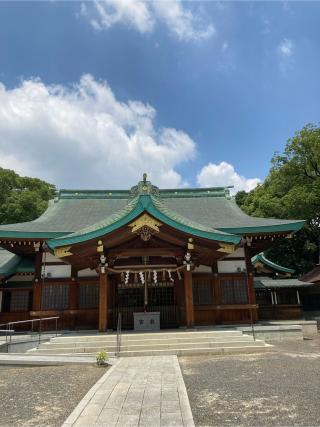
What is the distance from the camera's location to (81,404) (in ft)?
16.9

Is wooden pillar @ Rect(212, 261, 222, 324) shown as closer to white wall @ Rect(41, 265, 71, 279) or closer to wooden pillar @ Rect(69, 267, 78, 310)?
wooden pillar @ Rect(69, 267, 78, 310)

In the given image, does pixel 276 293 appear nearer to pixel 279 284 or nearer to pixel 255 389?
pixel 279 284

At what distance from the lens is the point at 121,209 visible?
14.8 meters

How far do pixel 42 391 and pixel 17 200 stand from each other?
33908 millimetres

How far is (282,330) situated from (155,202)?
23.0 feet

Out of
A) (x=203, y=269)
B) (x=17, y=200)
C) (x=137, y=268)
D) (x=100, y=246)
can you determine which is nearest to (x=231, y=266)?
(x=203, y=269)

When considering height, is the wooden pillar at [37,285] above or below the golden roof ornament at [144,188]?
below

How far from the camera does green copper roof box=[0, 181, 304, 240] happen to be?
45.2 feet

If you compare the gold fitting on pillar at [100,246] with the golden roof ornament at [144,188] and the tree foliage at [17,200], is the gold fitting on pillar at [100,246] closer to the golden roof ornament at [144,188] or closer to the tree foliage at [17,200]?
the golden roof ornament at [144,188]

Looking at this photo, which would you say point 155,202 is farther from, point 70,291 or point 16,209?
point 16,209

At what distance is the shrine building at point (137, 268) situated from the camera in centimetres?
1246

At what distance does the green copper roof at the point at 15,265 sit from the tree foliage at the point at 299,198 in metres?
21.8

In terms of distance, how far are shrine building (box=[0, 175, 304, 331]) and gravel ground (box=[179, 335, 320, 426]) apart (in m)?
4.17

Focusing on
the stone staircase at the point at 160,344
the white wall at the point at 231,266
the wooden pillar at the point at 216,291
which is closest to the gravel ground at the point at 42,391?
the stone staircase at the point at 160,344
